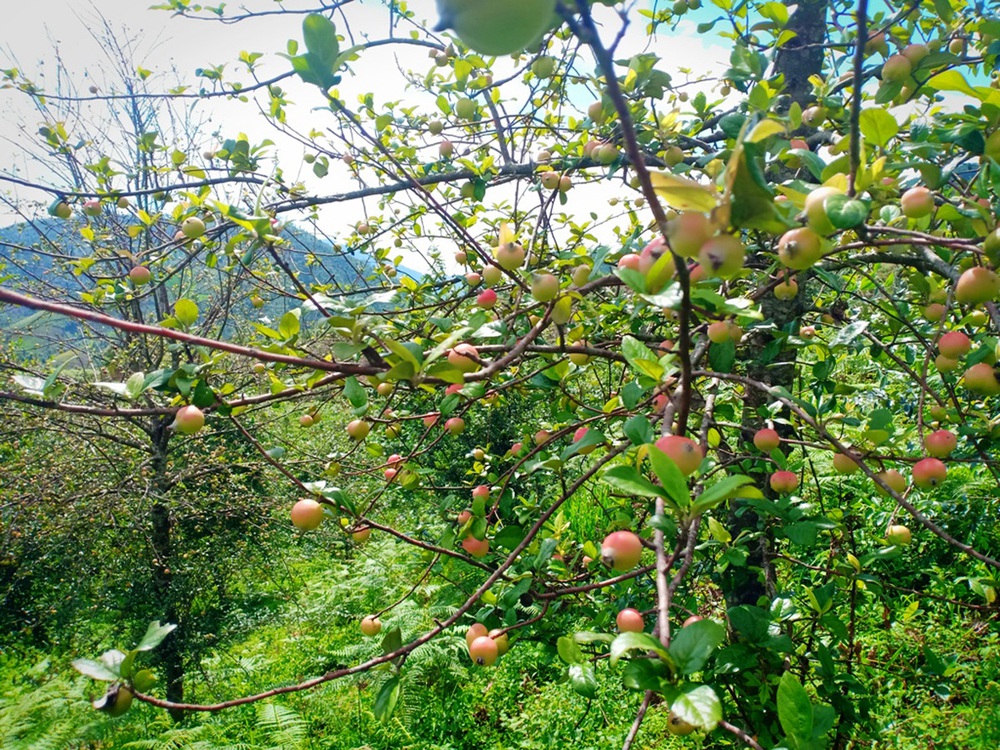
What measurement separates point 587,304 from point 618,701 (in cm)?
223

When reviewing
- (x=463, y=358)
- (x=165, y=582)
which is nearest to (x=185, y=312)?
(x=463, y=358)

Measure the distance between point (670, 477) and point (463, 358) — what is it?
1.19 ft

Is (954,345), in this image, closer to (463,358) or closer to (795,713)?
(795,713)

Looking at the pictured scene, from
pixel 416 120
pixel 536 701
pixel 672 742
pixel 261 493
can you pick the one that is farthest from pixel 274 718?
pixel 416 120

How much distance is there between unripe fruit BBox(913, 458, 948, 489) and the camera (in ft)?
3.17

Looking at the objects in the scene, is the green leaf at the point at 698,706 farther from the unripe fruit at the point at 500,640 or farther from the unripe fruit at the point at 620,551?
the unripe fruit at the point at 500,640

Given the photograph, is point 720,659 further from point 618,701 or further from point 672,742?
point 618,701

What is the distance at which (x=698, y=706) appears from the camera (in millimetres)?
513

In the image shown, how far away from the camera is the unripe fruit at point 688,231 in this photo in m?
0.47

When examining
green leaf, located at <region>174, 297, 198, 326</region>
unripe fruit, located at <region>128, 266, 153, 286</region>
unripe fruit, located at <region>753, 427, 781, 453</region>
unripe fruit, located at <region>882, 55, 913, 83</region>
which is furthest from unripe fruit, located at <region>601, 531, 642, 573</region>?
unripe fruit, located at <region>128, 266, 153, 286</region>

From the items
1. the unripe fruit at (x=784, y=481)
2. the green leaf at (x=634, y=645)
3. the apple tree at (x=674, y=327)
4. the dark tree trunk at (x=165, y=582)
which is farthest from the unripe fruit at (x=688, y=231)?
the dark tree trunk at (x=165, y=582)

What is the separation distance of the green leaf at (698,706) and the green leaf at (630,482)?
0.18 meters

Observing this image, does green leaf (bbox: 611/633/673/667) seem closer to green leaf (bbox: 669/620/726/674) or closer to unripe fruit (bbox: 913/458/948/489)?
green leaf (bbox: 669/620/726/674)

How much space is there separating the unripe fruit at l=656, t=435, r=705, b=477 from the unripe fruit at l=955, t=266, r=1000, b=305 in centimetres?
43
